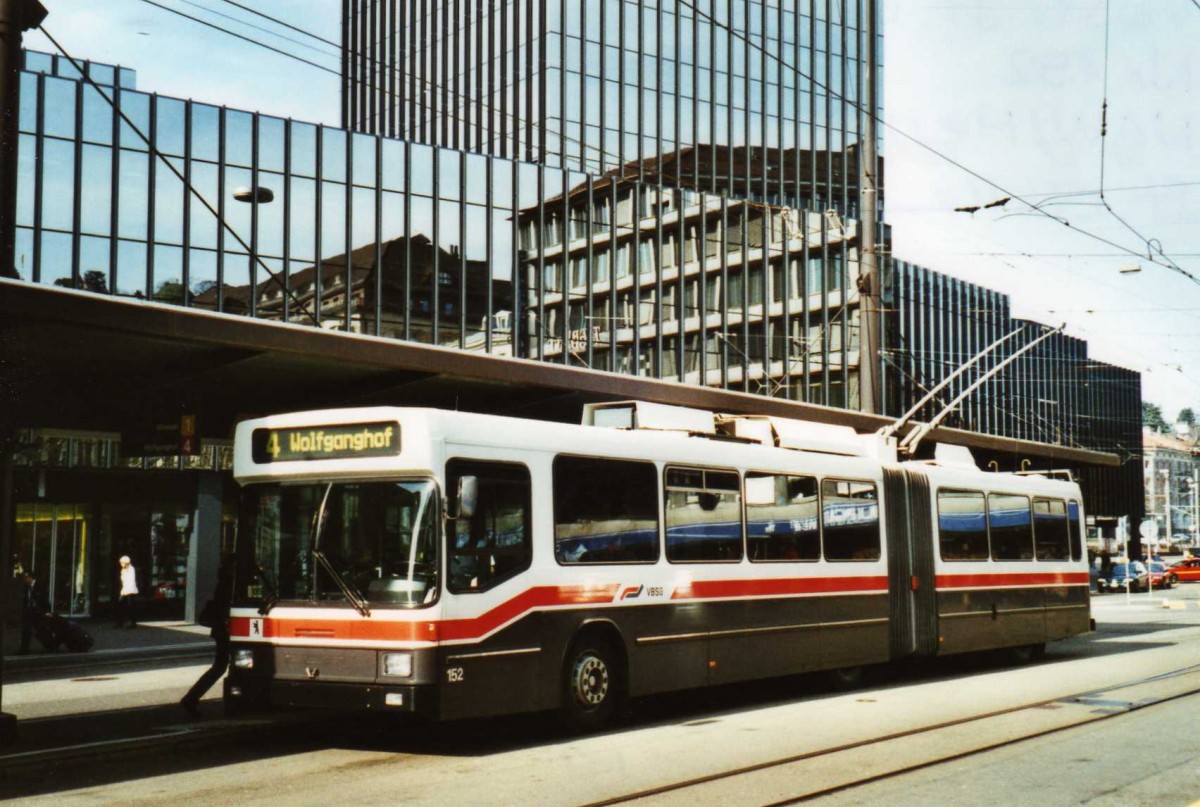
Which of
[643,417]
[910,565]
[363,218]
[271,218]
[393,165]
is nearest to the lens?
[643,417]

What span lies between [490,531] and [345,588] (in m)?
1.23

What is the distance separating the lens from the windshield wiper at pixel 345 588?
10320 mm

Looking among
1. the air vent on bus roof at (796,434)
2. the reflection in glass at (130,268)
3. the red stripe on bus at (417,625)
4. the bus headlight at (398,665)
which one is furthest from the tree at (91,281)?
the bus headlight at (398,665)

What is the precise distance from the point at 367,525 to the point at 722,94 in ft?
164

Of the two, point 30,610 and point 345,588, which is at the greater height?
point 345,588

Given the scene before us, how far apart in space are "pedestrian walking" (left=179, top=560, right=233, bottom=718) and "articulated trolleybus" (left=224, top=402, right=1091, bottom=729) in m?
1.03

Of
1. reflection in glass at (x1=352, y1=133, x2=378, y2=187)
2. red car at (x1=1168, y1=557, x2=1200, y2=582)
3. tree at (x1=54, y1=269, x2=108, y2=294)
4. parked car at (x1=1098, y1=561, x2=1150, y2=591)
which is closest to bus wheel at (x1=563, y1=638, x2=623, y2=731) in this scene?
tree at (x1=54, y1=269, x2=108, y2=294)

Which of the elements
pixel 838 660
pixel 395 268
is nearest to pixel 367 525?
pixel 838 660

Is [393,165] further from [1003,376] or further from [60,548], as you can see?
[1003,376]

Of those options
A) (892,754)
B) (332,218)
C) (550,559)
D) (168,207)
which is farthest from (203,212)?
(892,754)

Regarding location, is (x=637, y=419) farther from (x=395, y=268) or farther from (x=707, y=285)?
(x=707, y=285)

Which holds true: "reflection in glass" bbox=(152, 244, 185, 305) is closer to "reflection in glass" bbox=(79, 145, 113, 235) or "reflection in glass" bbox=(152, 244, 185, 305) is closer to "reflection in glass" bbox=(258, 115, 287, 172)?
"reflection in glass" bbox=(79, 145, 113, 235)

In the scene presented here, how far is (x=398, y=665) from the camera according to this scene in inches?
399

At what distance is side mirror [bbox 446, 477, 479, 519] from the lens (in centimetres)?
1045
